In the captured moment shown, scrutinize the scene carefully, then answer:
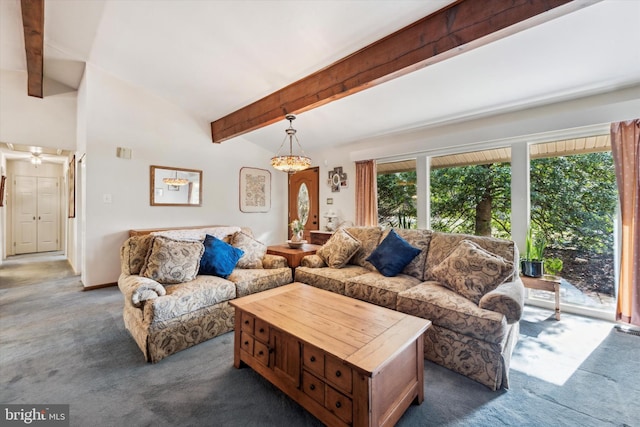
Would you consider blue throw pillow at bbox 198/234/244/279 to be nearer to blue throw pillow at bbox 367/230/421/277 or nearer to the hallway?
blue throw pillow at bbox 367/230/421/277

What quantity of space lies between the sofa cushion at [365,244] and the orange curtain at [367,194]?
121 cm

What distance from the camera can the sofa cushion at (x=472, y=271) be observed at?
210 cm

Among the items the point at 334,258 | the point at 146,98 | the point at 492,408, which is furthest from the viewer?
the point at 146,98

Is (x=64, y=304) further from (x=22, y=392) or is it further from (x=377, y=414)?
(x=377, y=414)

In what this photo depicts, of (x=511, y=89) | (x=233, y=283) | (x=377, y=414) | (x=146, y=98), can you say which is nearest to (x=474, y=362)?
(x=377, y=414)

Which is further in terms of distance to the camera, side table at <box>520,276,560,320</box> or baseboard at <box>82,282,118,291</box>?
baseboard at <box>82,282,118,291</box>

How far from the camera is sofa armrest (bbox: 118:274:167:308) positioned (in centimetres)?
204

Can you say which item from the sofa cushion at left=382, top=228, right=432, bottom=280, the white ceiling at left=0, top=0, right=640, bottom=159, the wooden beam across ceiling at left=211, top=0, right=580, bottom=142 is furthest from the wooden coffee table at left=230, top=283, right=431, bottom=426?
the white ceiling at left=0, top=0, right=640, bottom=159

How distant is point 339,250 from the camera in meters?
3.22

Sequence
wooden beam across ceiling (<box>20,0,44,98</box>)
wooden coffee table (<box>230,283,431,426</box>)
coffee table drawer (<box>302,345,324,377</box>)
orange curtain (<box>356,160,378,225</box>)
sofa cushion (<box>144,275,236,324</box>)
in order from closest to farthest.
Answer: wooden coffee table (<box>230,283,431,426</box>), coffee table drawer (<box>302,345,324,377</box>), sofa cushion (<box>144,275,236,324</box>), wooden beam across ceiling (<box>20,0,44,98</box>), orange curtain (<box>356,160,378,225</box>)

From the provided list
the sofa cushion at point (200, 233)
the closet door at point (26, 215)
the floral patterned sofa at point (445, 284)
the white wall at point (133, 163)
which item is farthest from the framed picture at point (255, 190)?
the closet door at point (26, 215)

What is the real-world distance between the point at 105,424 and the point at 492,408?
216cm

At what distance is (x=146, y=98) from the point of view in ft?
13.9

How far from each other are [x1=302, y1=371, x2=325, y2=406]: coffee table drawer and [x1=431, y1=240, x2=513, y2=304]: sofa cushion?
1.41 m
